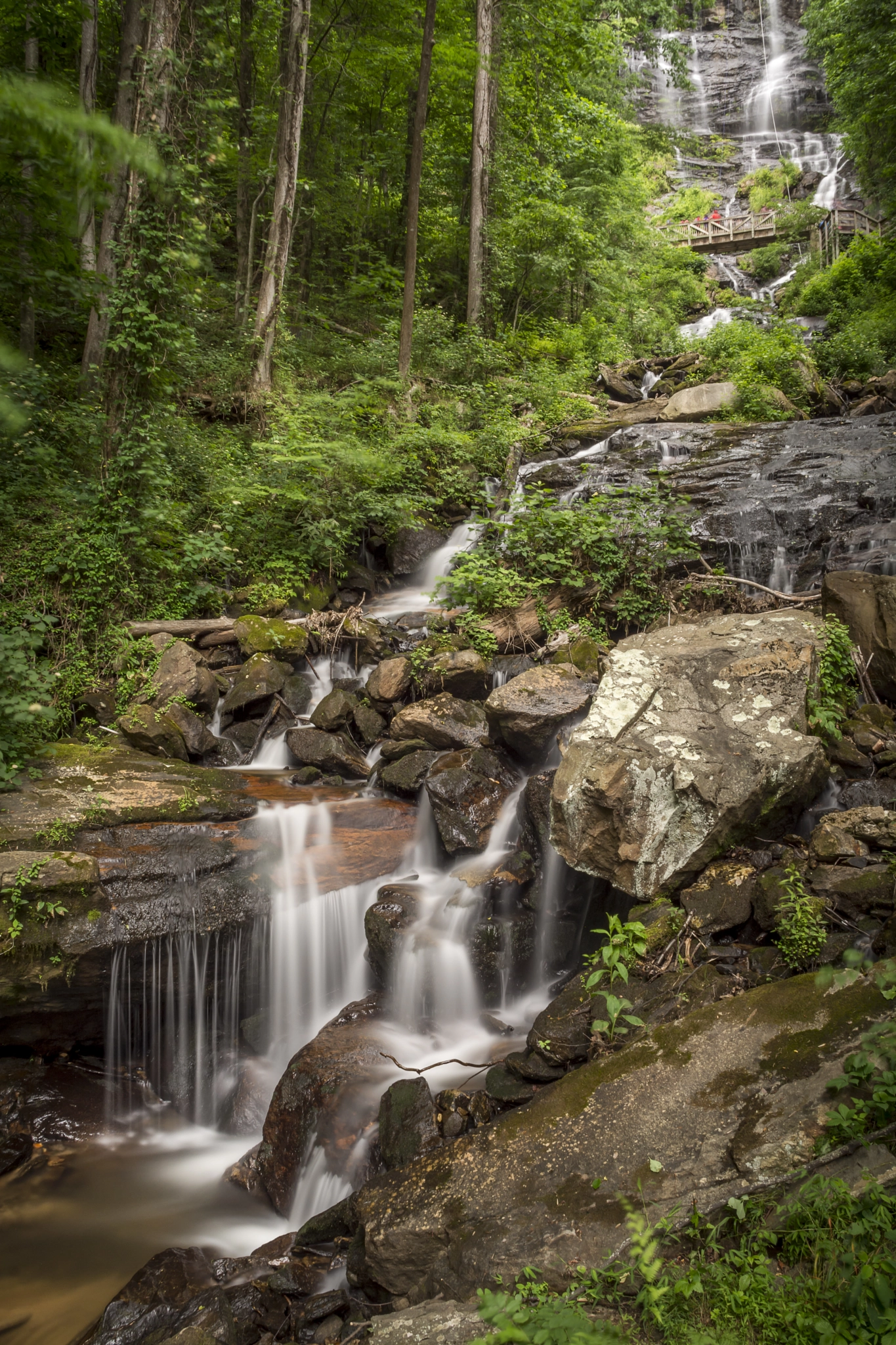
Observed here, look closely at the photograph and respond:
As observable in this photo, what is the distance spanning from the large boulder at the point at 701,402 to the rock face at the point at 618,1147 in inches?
538

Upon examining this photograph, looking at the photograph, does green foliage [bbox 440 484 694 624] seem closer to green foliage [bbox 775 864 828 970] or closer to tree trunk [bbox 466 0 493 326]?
green foliage [bbox 775 864 828 970]

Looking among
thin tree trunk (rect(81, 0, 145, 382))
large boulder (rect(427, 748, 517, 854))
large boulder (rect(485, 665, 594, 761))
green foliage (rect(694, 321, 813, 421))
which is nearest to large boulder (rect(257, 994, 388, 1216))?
large boulder (rect(427, 748, 517, 854))

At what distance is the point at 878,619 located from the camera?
571cm

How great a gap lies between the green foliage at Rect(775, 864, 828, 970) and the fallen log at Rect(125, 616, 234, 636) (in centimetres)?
708

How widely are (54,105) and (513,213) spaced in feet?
60.6

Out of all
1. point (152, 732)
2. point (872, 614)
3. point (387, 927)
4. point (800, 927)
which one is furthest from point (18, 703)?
point (872, 614)

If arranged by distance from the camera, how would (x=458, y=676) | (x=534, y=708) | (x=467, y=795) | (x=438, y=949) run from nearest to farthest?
1. (x=438, y=949)
2. (x=467, y=795)
3. (x=534, y=708)
4. (x=458, y=676)

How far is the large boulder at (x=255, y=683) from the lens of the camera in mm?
8188

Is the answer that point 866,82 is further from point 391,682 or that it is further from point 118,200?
point 391,682

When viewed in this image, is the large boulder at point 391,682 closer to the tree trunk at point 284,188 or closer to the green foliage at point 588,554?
the green foliage at point 588,554

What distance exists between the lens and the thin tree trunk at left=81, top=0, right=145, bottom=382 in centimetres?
809

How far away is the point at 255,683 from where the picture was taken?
27.1 feet

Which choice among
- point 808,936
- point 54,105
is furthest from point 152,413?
point 808,936

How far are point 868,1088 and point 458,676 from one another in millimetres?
5730
